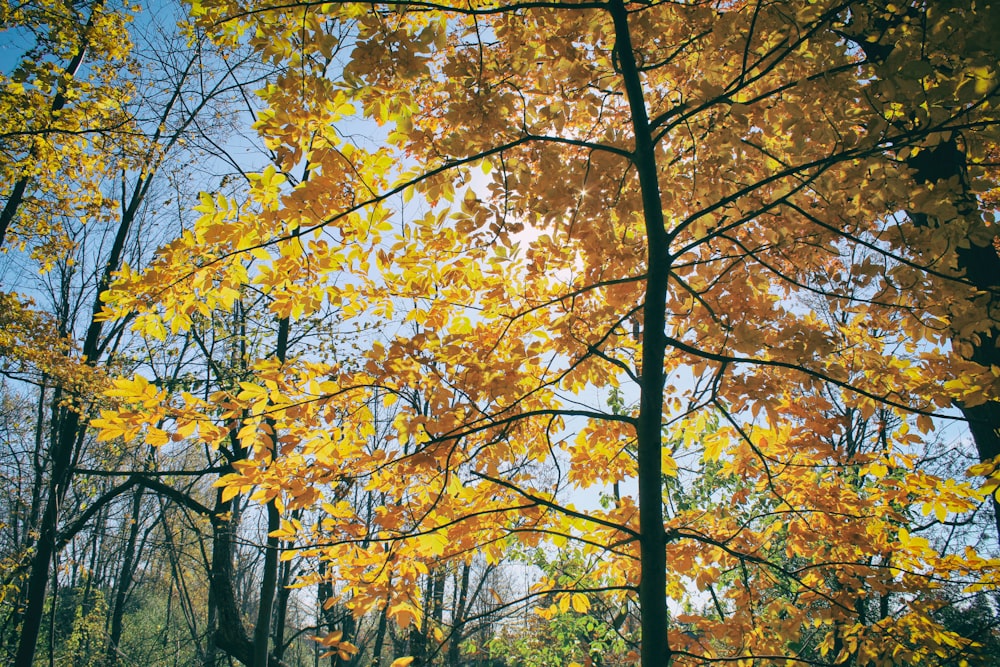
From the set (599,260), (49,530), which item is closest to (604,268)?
(599,260)

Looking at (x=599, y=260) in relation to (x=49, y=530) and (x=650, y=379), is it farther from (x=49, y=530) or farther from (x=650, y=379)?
(x=49, y=530)

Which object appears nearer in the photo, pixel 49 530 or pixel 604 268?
pixel 604 268

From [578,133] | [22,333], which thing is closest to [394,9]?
[578,133]

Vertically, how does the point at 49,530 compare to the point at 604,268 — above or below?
below

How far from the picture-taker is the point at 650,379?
76.6 inches

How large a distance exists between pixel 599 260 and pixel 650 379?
53 centimetres

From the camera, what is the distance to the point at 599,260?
6.94 ft

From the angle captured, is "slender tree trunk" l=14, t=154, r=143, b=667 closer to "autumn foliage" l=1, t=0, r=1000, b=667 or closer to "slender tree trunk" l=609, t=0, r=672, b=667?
"autumn foliage" l=1, t=0, r=1000, b=667

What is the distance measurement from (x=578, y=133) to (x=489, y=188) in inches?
40.0

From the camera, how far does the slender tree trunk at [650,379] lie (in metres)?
1.80

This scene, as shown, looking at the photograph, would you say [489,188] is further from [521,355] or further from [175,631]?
[175,631]

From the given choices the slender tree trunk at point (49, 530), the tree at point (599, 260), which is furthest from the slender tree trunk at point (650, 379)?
the slender tree trunk at point (49, 530)

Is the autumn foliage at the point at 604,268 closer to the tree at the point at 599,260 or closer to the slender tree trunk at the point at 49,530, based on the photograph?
the tree at the point at 599,260

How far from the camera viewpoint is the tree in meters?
1.70
